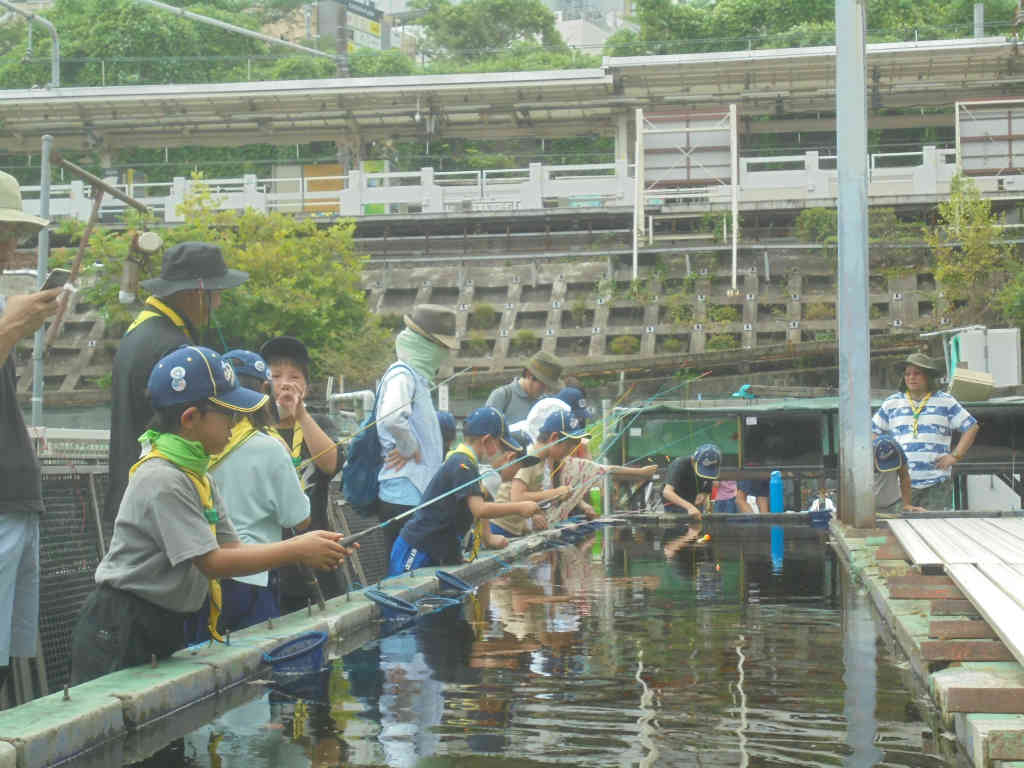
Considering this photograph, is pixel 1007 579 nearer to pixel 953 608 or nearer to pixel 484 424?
pixel 953 608

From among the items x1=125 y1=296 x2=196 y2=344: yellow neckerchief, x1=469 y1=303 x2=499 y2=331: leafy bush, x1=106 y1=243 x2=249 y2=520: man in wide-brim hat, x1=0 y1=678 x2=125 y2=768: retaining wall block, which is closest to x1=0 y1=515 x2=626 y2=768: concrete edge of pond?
x1=0 y1=678 x2=125 y2=768: retaining wall block

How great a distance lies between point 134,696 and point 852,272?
10.2m

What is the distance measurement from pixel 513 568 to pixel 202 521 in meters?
7.32

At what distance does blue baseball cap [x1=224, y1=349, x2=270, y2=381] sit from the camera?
7250 millimetres

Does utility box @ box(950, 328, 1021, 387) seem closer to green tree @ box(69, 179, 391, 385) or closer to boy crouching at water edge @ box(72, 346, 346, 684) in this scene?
green tree @ box(69, 179, 391, 385)

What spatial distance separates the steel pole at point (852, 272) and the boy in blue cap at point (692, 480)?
5012 mm

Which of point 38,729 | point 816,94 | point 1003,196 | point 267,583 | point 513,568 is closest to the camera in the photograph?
point 38,729

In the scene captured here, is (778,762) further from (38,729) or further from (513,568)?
(513,568)

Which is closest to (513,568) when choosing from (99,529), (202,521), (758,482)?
(99,529)

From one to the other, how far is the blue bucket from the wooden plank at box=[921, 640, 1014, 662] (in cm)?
269

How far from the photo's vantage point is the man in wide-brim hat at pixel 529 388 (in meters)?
14.4

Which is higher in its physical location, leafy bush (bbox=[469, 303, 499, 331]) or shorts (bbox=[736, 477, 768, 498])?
leafy bush (bbox=[469, 303, 499, 331])

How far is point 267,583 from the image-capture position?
7.38 metres

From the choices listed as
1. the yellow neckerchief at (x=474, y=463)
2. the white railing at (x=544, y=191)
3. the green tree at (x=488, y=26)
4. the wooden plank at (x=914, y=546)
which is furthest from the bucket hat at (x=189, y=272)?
the green tree at (x=488, y=26)
